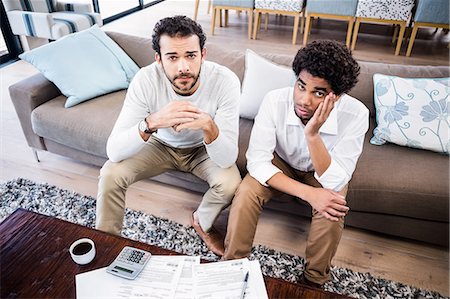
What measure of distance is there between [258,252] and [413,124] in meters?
0.94

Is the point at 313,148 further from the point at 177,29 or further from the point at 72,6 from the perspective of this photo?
the point at 72,6

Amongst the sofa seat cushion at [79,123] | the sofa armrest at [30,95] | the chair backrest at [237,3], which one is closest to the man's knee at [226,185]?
the sofa seat cushion at [79,123]

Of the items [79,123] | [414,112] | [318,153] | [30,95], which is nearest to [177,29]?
[318,153]

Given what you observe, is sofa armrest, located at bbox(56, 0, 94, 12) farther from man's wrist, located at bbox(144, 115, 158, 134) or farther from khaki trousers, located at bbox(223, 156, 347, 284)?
khaki trousers, located at bbox(223, 156, 347, 284)

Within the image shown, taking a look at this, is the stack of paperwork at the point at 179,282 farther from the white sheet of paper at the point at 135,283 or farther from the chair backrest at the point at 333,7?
the chair backrest at the point at 333,7

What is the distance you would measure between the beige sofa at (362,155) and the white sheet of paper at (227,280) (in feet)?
1.97

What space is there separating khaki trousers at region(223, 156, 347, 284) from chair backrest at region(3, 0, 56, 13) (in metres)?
3.42

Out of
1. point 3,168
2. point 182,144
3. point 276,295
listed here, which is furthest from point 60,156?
point 276,295

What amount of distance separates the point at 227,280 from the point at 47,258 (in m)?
0.57

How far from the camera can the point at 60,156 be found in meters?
2.20

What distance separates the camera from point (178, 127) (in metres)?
1.32

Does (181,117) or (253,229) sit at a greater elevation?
(181,117)

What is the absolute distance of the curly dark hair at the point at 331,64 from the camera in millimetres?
1202

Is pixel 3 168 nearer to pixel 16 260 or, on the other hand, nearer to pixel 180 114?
pixel 16 260
